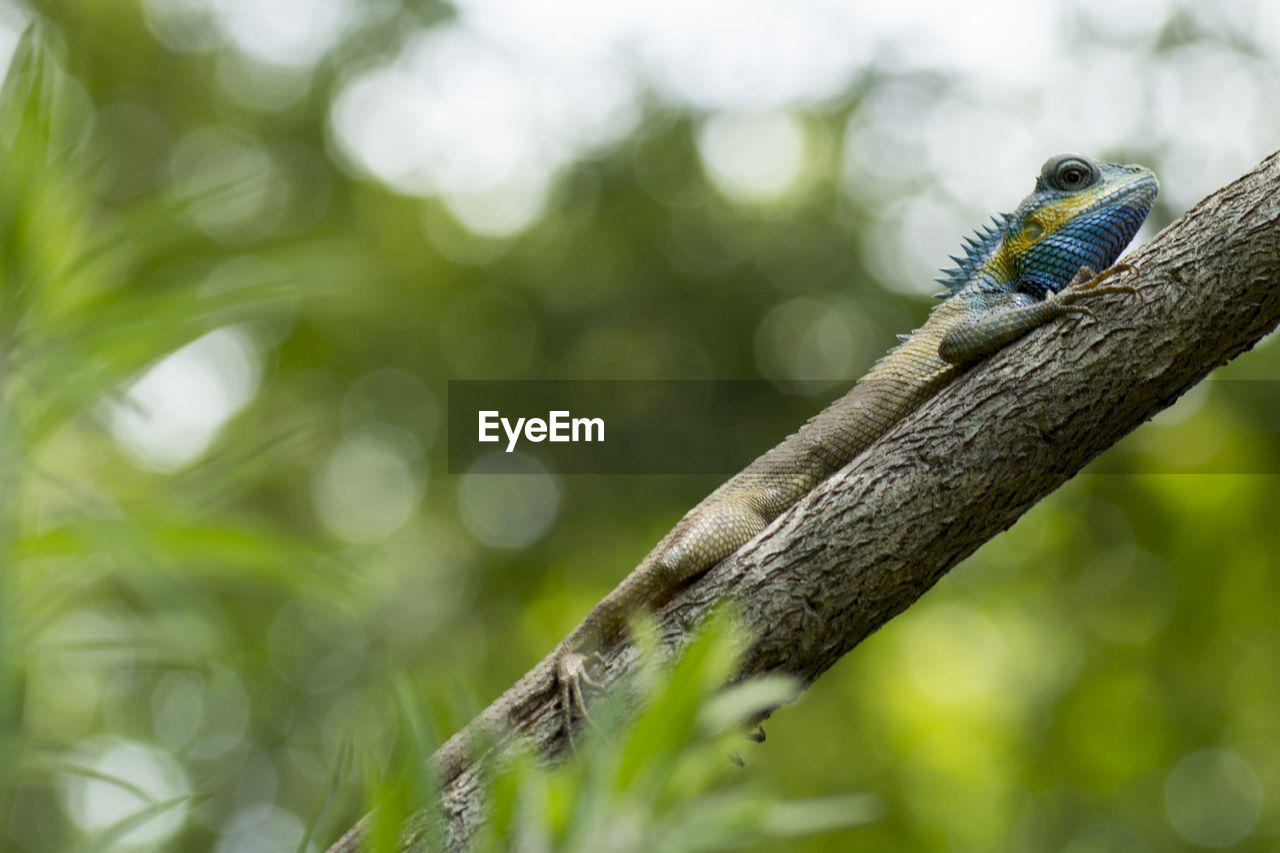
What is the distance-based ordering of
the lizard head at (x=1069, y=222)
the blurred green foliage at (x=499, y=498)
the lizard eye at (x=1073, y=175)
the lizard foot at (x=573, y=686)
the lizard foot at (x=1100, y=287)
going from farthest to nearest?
the lizard eye at (x=1073, y=175) < the lizard head at (x=1069, y=222) < the lizard foot at (x=573, y=686) < the lizard foot at (x=1100, y=287) < the blurred green foliage at (x=499, y=498)

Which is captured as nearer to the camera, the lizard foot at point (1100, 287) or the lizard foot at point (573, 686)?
the lizard foot at point (1100, 287)

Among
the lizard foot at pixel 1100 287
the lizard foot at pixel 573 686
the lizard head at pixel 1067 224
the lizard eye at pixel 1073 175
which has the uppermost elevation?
the lizard eye at pixel 1073 175

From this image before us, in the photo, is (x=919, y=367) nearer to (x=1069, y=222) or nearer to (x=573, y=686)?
(x=1069, y=222)

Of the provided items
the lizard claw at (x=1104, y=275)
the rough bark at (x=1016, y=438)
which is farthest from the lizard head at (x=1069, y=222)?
the rough bark at (x=1016, y=438)

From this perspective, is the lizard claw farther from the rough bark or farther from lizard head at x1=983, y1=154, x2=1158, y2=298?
lizard head at x1=983, y1=154, x2=1158, y2=298

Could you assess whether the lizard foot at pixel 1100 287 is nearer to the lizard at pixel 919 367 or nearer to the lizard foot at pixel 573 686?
the lizard at pixel 919 367

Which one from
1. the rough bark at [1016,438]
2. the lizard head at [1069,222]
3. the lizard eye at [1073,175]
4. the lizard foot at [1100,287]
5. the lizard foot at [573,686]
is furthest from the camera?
the lizard eye at [1073,175]

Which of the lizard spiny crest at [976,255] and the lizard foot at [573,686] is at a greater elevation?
the lizard spiny crest at [976,255]

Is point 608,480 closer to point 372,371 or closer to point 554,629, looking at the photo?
point 554,629
